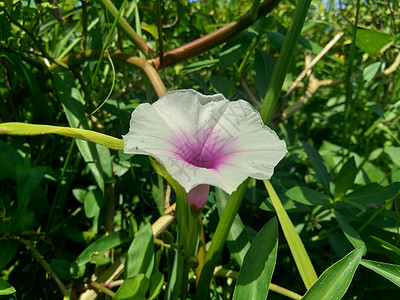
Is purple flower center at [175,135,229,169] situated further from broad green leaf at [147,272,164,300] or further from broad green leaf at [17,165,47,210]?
broad green leaf at [17,165,47,210]

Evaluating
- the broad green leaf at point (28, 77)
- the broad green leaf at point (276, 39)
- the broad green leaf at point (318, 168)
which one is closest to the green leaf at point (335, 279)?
the broad green leaf at point (318, 168)

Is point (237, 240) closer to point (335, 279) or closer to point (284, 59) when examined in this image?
point (335, 279)

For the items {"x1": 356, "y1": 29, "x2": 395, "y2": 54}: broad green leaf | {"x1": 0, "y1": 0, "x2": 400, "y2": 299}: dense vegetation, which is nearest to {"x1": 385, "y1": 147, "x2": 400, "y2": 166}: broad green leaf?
{"x1": 0, "y1": 0, "x2": 400, "y2": 299}: dense vegetation

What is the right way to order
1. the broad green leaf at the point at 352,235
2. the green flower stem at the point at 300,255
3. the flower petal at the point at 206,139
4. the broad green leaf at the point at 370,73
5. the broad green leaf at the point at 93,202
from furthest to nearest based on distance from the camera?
the broad green leaf at the point at 370,73
the broad green leaf at the point at 93,202
the broad green leaf at the point at 352,235
the green flower stem at the point at 300,255
the flower petal at the point at 206,139

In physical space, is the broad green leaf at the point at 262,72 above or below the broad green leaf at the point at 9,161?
above

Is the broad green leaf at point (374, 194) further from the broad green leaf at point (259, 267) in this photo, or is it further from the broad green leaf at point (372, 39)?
the broad green leaf at point (372, 39)

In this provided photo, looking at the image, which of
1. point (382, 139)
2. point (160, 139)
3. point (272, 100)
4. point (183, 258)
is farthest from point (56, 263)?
point (382, 139)

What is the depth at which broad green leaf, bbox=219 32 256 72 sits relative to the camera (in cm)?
92

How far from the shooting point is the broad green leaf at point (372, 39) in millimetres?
959

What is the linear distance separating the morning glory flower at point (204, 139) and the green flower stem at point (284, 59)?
0.13 metres

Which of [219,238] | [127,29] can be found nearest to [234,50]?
[127,29]

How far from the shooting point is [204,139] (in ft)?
1.91

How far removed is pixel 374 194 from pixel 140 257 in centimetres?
49

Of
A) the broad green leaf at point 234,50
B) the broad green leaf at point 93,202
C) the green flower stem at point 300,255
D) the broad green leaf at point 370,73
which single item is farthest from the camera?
the broad green leaf at point 370,73
